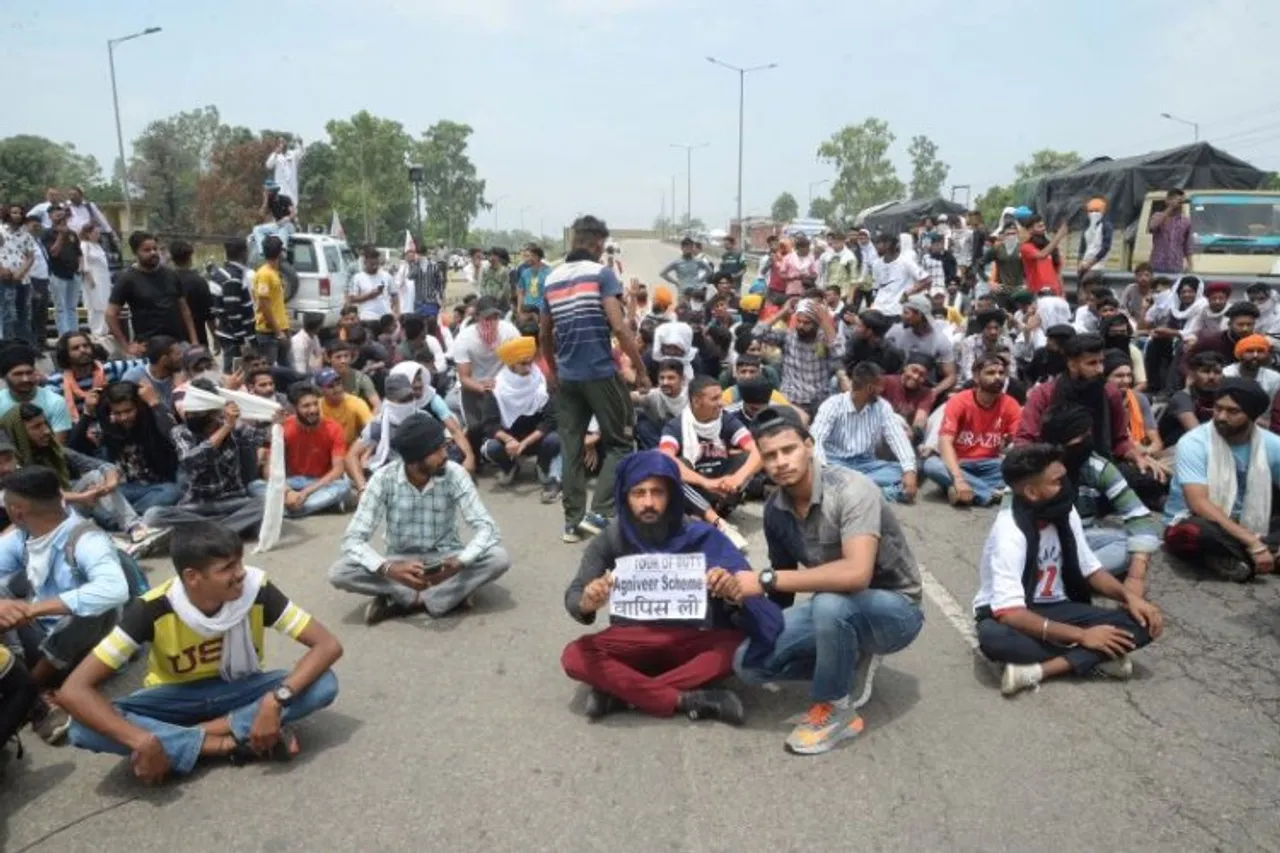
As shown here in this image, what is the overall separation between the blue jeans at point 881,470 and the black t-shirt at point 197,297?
20.3 feet

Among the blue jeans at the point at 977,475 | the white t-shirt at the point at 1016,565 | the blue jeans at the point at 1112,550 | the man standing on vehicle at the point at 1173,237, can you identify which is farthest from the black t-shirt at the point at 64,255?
the man standing on vehicle at the point at 1173,237

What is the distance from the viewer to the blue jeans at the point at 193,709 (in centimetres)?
354

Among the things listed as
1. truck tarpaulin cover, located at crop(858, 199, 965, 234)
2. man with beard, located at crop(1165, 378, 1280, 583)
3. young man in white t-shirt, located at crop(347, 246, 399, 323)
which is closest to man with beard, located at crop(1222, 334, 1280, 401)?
man with beard, located at crop(1165, 378, 1280, 583)

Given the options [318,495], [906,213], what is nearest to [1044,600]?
[318,495]

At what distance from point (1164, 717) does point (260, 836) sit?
348cm

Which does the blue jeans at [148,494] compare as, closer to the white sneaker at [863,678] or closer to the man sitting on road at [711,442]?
the man sitting on road at [711,442]

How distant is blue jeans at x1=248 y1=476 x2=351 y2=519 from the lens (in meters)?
7.41

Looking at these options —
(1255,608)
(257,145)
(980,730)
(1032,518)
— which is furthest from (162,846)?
(257,145)

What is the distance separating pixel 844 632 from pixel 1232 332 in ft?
23.7

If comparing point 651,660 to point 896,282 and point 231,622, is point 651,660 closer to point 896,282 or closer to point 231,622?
point 231,622

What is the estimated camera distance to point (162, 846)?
10.6ft

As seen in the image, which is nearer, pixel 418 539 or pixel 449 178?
pixel 418 539

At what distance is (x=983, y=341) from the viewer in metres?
9.30

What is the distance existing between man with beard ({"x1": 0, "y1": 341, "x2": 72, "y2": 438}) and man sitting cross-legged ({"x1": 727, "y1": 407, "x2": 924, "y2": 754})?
5344mm
